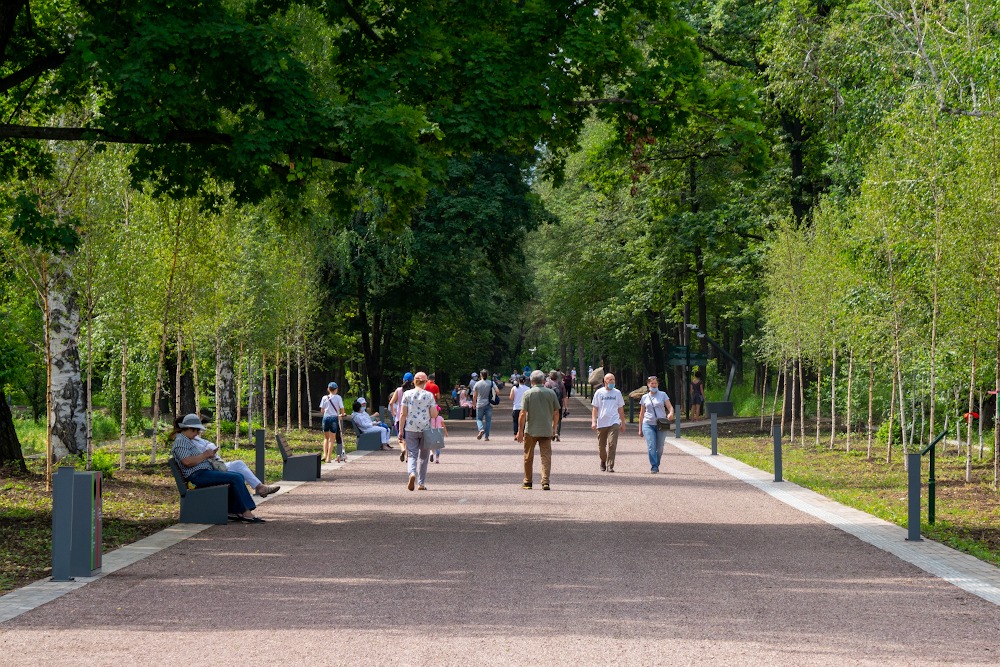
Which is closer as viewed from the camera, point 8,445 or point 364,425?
point 8,445

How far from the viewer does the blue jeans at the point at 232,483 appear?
1572 cm

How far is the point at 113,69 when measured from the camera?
13.6 m

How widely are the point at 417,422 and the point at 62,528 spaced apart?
30.2ft

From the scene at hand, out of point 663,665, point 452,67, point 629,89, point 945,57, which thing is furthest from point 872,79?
point 663,665

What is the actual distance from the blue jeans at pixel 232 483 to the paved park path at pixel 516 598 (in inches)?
20.6

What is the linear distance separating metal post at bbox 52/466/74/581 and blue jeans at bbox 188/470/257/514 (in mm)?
4836

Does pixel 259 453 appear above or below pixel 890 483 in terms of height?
above

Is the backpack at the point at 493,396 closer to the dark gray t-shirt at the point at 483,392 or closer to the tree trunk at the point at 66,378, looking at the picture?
the dark gray t-shirt at the point at 483,392

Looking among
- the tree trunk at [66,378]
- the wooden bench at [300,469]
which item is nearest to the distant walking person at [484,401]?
the wooden bench at [300,469]

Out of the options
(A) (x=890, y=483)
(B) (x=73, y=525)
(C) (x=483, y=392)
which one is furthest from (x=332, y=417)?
(B) (x=73, y=525)

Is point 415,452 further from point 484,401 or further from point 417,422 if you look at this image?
point 484,401

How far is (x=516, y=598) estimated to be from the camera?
9922mm

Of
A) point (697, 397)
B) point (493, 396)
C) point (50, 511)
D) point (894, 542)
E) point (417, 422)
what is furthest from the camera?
point (697, 397)

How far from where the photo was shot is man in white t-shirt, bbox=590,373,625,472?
23953 millimetres
